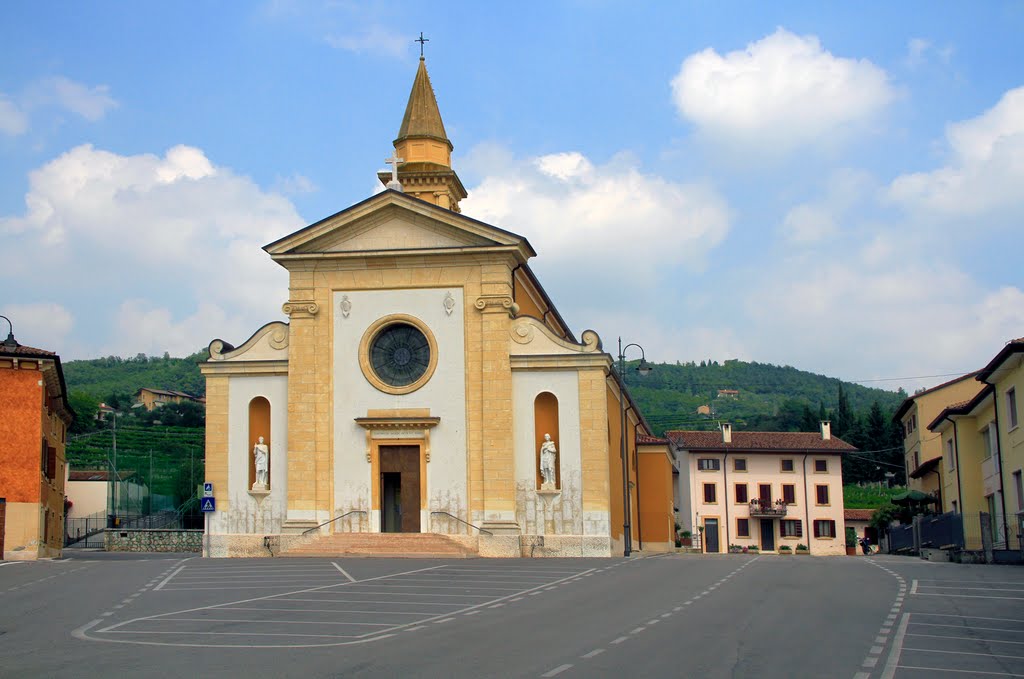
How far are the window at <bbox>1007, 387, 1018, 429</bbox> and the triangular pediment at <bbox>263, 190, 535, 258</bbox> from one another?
1655cm

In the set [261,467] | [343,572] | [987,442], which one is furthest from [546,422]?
[987,442]

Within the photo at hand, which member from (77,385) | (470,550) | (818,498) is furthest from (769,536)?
(77,385)

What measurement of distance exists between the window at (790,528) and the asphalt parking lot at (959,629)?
58.5 m

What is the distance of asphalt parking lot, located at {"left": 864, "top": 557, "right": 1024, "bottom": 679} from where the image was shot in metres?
12.9

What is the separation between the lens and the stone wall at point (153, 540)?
5153 cm

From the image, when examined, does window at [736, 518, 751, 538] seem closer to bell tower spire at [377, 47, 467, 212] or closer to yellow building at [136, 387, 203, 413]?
bell tower spire at [377, 47, 467, 212]

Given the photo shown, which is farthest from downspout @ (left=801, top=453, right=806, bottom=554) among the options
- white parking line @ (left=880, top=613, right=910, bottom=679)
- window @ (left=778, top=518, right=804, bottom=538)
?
white parking line @ (left=880, top=613, right=910, bottom=679)

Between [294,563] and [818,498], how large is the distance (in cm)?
5975

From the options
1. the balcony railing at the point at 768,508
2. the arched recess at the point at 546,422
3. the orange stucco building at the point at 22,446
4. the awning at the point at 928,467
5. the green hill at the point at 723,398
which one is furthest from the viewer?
the green hill at the point at 723,398

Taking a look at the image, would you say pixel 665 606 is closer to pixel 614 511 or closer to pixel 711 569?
pixel 711 569

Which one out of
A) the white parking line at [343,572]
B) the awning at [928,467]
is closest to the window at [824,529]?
the awning at [928,467]

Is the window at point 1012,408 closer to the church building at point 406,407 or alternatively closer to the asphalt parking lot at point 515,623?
the asphalt parking lot at point 515,623

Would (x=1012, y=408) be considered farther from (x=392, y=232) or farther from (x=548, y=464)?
(x=392, y=232)

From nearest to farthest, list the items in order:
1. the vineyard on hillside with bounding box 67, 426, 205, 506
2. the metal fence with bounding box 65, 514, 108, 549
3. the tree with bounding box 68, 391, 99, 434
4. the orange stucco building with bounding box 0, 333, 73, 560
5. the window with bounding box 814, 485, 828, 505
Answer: the orange stucco building with bounding box 0, 333, 73, 560 < the metal fence with bounding box 65, 514, 108, 549 < the vineyard on hillside with bounding box 67, 426, 205, 506 < the window with bounding box 814, 485, 828, 505 < the tree with bounding box 68, 391, 99, 434
